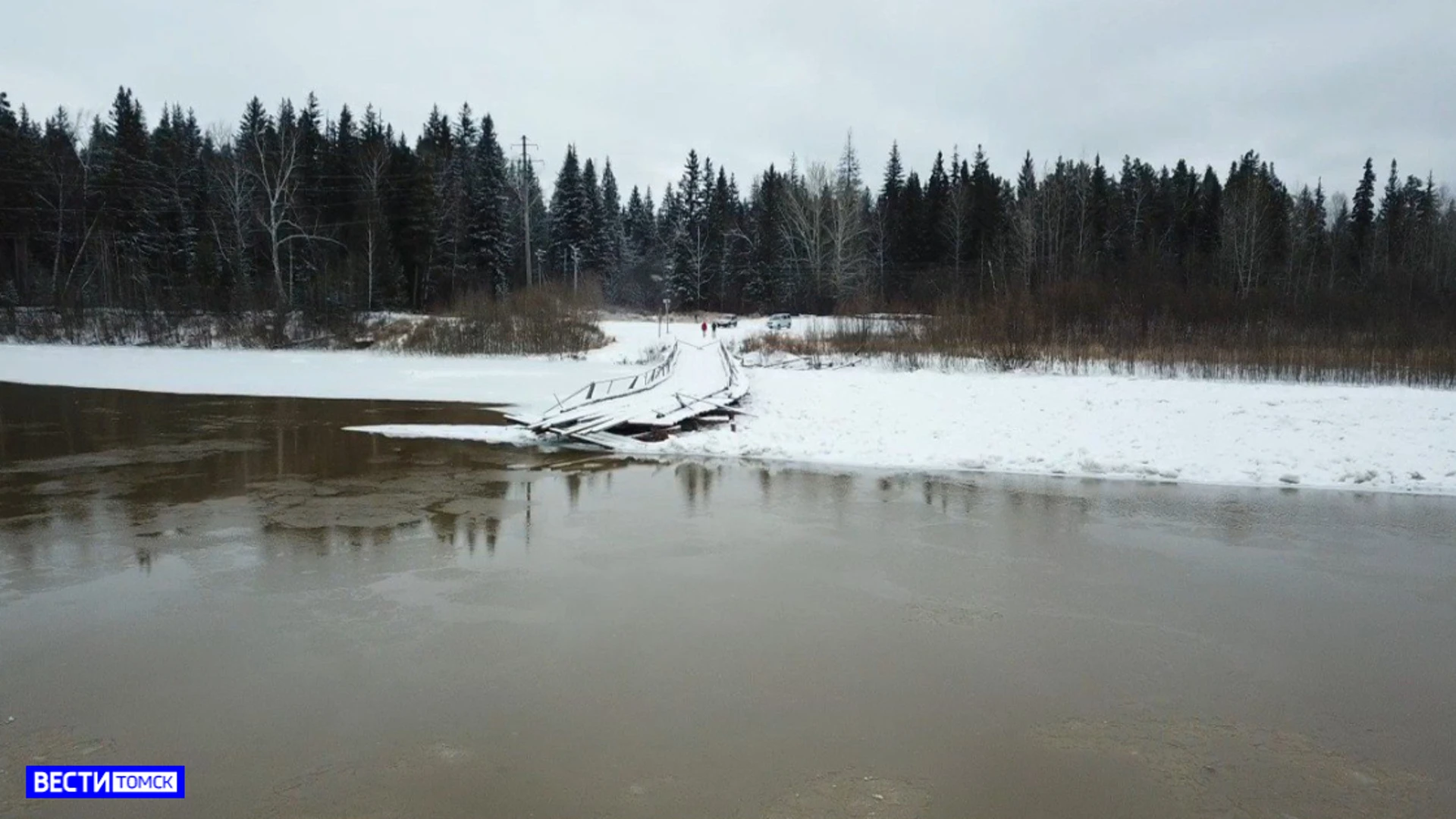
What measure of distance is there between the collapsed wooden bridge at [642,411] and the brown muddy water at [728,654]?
5.29 m

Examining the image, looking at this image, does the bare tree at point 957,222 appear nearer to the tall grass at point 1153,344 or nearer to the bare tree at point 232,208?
the tall grass at point 1153,344

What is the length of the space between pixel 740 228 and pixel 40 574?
258 feet

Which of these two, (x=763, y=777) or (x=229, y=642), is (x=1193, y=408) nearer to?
(x=763, y=777)

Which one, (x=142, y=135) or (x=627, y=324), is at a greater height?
(x=142, y=135)

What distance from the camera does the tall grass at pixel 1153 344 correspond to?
21.7 m

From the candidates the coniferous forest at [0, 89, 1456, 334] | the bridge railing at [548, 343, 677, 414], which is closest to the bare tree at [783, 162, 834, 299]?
the coniferous forest at [0, 89, 1456, 334]

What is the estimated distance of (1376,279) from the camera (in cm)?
5303

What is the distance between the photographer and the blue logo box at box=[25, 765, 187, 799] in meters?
4.09

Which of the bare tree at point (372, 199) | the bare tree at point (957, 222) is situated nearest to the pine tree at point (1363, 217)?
the bare tree at point (957, 222)

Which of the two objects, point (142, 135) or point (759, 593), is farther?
point (142, 135)

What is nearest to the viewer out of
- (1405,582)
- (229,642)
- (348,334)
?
(229,642)

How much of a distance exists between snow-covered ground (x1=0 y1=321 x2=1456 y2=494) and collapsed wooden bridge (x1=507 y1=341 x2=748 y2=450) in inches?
28.2

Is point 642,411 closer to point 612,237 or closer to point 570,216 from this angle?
point 570,216

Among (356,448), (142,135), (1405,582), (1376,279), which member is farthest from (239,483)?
(1376,279)
